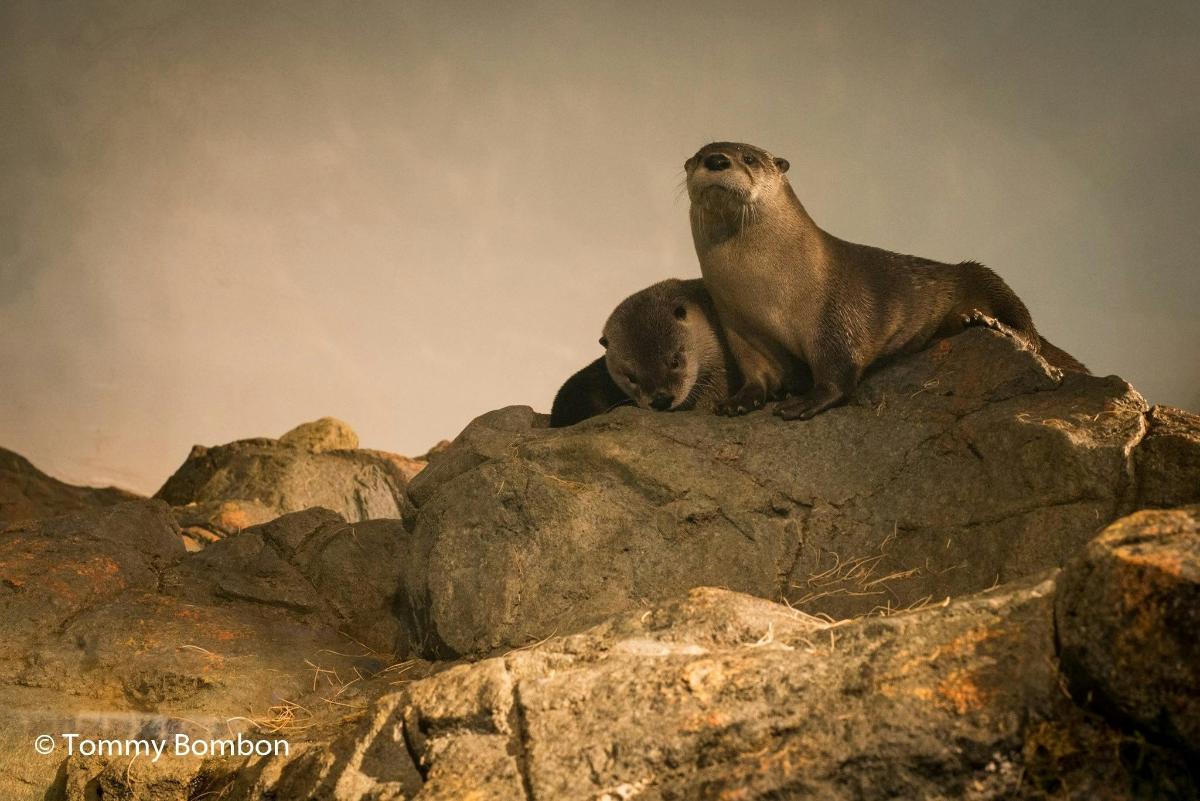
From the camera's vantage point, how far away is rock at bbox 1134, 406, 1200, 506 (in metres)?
3.30

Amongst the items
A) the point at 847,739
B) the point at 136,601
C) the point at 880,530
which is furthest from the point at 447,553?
the point at 847,739

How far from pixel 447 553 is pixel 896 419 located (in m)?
1.86

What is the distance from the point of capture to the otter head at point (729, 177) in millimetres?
4539

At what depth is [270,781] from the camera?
107 inches

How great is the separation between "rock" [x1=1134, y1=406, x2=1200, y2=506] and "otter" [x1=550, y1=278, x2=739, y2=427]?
6.14ft

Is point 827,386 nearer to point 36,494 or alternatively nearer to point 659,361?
point 659,361

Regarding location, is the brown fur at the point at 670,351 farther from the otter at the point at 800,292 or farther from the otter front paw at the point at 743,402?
the otter at the point at 800,292

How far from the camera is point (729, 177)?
4539 millimetres

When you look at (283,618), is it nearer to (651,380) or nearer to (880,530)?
(651,380)

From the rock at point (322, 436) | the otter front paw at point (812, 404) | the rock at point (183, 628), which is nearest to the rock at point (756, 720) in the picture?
the rock at point (183, 628)

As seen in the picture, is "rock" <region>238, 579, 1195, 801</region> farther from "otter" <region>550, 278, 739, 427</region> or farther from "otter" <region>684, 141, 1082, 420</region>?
"otter" <region>550, 278, 739, 427</region>

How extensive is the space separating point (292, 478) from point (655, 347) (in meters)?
3.93

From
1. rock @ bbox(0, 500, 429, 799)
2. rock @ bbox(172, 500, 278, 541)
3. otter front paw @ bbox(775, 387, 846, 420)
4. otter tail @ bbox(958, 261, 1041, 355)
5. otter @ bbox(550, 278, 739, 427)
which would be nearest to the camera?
rock @ bbox(0, 500, 429, 799)

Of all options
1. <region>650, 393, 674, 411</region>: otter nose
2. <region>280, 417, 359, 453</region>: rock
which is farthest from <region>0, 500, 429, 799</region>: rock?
<region>280, 417, 359, 453</region>: rock
